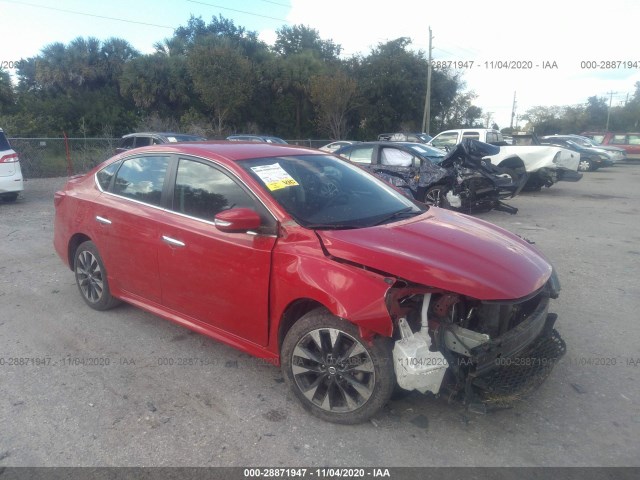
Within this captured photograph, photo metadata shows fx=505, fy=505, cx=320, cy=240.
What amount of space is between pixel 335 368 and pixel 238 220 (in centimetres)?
109

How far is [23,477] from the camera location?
2646mm

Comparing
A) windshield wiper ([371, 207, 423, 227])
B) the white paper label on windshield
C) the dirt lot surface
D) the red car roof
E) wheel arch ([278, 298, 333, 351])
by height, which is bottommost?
the dirt lot surface

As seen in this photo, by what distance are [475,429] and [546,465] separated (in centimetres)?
44

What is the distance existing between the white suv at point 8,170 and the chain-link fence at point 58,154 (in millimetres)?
6581

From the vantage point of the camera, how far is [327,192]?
3.83 m

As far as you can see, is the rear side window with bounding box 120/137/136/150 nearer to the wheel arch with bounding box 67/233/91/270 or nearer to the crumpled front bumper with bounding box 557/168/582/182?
the wheel arch with bounding box 67/233/91/270

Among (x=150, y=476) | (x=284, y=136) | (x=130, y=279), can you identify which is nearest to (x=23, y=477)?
(x=150, y=476)

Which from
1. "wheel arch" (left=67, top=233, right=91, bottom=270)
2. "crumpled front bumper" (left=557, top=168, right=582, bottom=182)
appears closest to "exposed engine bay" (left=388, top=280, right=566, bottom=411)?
"wheel arch" (left=67, top=233, right=91, bottom=270)

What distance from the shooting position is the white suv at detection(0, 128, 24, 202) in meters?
10.7

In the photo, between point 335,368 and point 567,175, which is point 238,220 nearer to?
point 335,368

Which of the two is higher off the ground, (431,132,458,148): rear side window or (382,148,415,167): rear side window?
(431,132,458,148): rear side window

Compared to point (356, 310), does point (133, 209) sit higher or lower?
higher

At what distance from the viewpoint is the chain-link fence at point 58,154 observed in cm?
1694

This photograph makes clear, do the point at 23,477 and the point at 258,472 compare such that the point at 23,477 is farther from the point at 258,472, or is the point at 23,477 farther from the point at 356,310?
the point at 356,310
